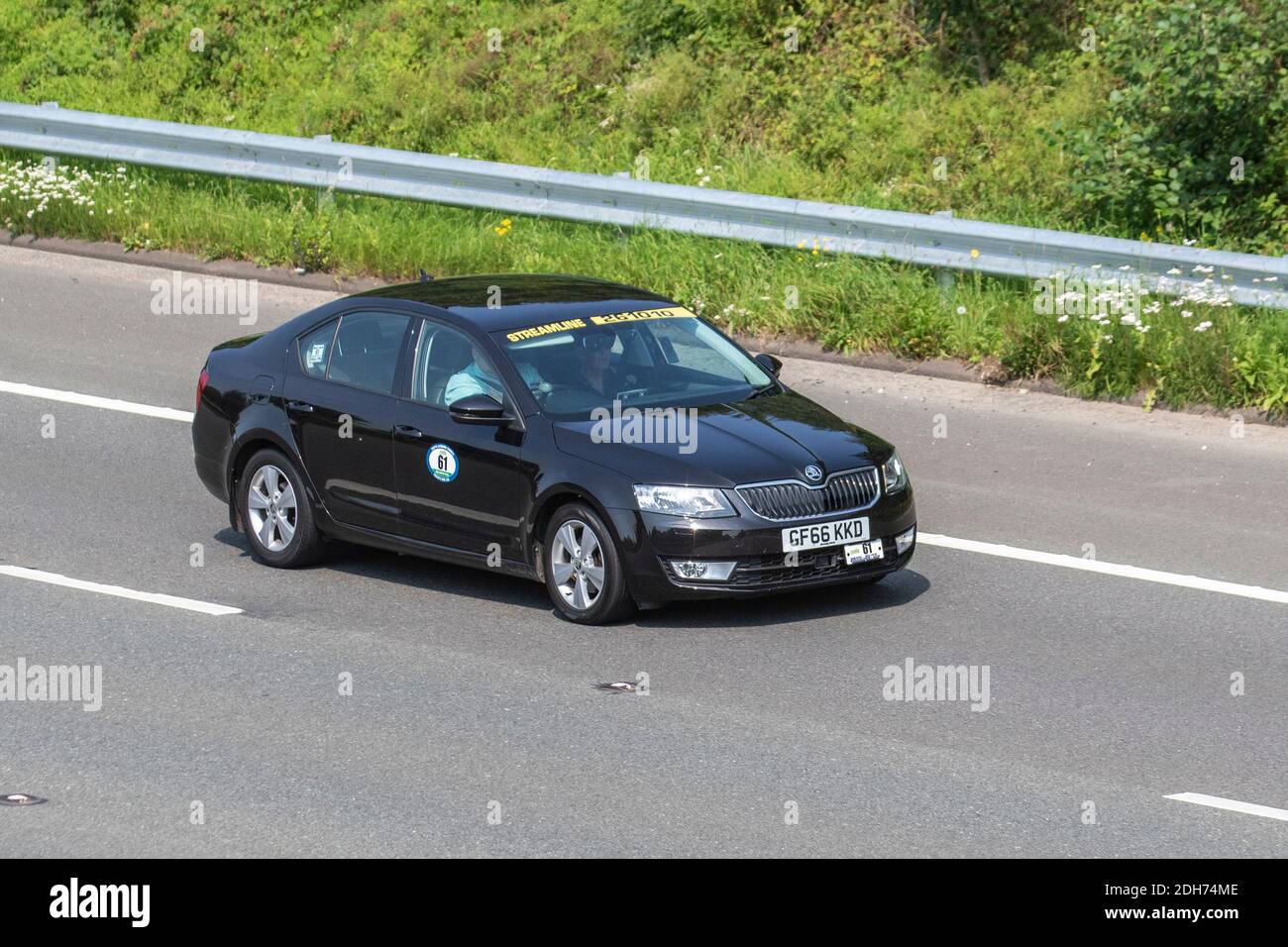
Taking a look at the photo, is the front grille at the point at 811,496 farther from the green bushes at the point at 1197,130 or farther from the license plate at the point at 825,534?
the green bushes at the point at 1197,130

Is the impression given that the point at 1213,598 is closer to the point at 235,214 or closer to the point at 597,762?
the point at 597,762

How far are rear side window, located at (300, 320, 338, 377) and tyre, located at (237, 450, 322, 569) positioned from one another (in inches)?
19.8

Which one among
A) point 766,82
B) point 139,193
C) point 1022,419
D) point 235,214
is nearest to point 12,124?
point 139,193

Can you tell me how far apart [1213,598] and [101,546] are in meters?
5.99

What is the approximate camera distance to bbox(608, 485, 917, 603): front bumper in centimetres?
991

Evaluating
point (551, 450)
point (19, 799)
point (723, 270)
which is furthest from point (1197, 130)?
point (19, 799)

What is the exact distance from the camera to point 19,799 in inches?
310

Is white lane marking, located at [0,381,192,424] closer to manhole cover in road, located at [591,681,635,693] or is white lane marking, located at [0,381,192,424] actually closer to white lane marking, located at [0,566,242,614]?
white lane marking, located at [0,566,242,614]

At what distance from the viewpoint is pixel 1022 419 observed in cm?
1408

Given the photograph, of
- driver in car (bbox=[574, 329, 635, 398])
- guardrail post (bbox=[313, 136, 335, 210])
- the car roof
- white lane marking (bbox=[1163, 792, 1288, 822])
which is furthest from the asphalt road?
guardrail post (bbox=[313, 136, 335, 210])

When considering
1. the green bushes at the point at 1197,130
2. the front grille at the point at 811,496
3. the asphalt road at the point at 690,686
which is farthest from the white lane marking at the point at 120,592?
the green bushes at the point at 1197,130

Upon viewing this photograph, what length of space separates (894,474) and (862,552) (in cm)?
55

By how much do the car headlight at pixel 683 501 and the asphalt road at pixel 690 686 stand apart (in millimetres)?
623

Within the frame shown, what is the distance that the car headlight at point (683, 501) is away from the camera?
994cm
